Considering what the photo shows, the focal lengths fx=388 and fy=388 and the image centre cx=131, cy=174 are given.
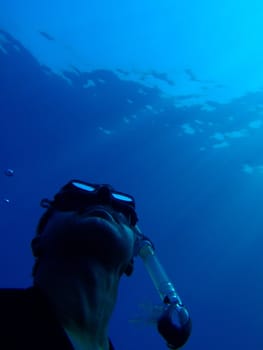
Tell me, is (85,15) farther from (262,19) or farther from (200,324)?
(200,324)

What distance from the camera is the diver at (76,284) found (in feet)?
7.29

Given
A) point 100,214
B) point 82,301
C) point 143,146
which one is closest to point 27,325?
point 82,301

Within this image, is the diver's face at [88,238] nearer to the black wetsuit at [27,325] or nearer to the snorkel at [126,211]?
the snorkel at [126,211]

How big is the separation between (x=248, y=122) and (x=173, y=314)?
2286 cm

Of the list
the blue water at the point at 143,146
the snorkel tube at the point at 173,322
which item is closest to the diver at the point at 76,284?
the snorkel tube at the point at 173,322

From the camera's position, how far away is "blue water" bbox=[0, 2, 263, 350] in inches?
922

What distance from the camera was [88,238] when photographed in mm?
2965

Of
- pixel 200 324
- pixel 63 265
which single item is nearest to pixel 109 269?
pixel 63 265

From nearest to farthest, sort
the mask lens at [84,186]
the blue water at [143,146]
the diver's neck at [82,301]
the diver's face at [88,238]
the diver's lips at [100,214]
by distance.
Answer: the diver's neck at [82,301] < the diver's face at [88,238] < the diver's lips at [100,214] < the mask lens at [84,186] < the blue water at [143,146]

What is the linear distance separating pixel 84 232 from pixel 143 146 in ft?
83.5

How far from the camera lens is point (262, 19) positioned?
19.5 m

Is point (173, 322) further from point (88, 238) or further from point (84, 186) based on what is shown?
point (84, 186)

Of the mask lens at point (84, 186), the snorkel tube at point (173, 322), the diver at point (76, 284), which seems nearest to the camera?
the diver at point (76, 284)

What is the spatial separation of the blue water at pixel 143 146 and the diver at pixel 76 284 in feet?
62.3
